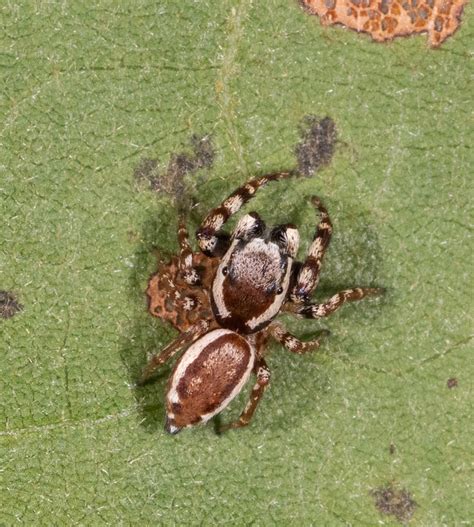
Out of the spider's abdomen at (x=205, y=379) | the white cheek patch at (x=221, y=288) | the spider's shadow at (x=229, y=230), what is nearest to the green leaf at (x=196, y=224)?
the spider's shadow at (x=229, y=230)

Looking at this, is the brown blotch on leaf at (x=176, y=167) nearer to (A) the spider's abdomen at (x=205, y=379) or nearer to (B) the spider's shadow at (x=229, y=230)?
(B) the spider's shadow at (x=229, y=230)

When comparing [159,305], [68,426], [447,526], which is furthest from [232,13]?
[447,526]

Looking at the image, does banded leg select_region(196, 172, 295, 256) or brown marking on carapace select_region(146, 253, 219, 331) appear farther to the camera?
brown marking on carapace select_region(146, 253, 219, 331)

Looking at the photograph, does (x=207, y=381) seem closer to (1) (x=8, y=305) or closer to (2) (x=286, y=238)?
(2) (x=286, y=238)

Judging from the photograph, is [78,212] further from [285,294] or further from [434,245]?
[434,245]

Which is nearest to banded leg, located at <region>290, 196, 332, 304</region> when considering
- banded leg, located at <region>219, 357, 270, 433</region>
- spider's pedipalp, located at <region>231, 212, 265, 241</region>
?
spider's pedipalp, located at <region>231, 212, 265, 241</region>

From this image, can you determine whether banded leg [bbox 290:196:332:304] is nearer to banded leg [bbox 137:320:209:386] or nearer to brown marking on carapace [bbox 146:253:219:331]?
brown marking on carapace [bbox 146:253:219:331]

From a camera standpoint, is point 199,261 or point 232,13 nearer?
point 232,13
